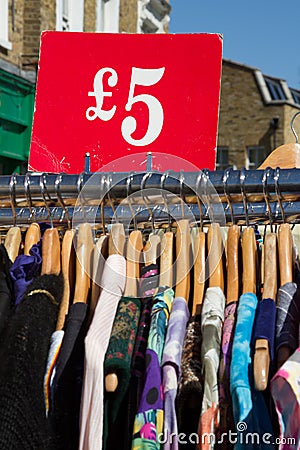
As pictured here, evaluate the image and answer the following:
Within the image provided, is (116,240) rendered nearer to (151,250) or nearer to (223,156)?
(151,250)

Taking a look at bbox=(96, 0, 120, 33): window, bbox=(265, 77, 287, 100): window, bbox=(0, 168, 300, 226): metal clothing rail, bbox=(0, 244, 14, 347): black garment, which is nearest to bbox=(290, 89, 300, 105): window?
bbox=(265, 77, 287, 100): window

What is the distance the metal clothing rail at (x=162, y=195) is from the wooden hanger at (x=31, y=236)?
5cm

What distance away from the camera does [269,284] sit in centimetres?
189

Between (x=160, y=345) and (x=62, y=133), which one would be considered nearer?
(x=160, y=345)

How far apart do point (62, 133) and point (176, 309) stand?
1.29 metres

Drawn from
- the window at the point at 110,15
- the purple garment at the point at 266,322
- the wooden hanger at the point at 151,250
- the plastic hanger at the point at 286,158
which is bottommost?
the purple garment at the point at 266,322

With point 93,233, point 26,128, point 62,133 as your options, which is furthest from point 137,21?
point 93,233

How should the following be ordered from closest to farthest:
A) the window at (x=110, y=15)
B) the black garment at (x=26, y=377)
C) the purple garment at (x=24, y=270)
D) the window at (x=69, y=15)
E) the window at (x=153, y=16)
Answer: the black garment at (x=26, y=377), the purple garment at (x=24, y=270), the window at (x=69, y=15), the window at (x=110, y=15), the window at (x=153, y=16)

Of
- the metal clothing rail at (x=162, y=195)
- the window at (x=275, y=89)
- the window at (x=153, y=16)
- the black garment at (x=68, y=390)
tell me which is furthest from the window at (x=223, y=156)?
the black garment at (x=68, y=390)

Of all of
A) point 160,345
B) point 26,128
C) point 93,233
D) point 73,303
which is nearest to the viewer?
point 160,345

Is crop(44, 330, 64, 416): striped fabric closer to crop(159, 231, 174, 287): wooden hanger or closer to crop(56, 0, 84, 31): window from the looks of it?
crop(159, 231, 174, 287): wooden hanger

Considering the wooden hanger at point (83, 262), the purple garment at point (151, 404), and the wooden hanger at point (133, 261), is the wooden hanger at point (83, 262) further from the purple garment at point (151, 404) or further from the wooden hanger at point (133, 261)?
the purple garment at point (151, 404)

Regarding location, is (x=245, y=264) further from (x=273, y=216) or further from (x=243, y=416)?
(x=243, y=416)

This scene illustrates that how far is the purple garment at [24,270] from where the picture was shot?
6.28 feet
